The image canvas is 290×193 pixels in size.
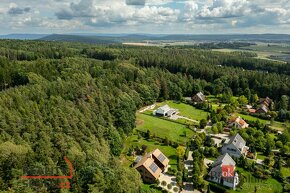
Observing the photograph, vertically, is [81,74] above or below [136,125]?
above

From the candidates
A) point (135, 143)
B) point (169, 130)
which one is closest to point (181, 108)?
point (169, 130)

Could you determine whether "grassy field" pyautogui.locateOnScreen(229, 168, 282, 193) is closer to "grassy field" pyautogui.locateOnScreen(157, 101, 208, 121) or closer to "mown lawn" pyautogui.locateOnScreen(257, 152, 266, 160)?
"mown lawn" pyautogui.locateOnScreen(257, 152, 266, 160)

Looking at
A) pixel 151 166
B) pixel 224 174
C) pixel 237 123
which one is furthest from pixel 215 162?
pixel 237 123

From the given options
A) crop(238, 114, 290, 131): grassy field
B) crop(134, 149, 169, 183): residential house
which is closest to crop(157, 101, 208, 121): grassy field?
crop(238, 114, 290, 131): grassy field

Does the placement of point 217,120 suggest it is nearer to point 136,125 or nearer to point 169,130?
point 169,130

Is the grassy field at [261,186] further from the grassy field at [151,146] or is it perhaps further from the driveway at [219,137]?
the driveway at [219,137]

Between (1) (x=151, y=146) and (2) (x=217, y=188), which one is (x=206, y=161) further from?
(1) (x=151, y=146)

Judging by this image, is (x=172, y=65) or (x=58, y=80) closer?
(x=58, y=80)
